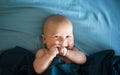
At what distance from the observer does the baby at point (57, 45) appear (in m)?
1.39

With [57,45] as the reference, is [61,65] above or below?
below

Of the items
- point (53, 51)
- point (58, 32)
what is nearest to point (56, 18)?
point (58, 32)

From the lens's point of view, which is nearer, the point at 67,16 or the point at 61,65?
the point at 61,65

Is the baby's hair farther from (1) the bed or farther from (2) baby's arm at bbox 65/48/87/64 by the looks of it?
(2) baby's arm at bbox 65/48/87/64

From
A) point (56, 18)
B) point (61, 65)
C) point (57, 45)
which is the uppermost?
point (56, 18)

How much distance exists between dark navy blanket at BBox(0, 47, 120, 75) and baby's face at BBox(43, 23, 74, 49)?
0.09 meters

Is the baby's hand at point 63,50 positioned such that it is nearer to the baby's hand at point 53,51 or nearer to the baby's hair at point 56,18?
the baby's hand at point 53,51

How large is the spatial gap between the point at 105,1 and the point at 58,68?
0.49 meters

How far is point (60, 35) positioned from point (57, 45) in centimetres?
6

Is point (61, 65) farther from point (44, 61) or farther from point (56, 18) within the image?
point (56, 18)

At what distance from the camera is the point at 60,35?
1442 mm

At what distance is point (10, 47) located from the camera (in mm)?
1523

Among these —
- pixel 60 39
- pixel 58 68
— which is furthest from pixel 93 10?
pixel 58 68

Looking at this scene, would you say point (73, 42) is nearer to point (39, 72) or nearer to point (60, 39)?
point (60, 39)
